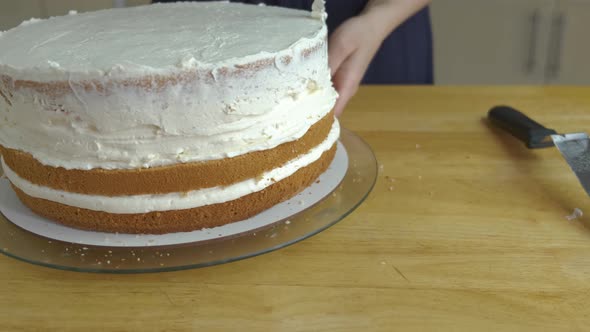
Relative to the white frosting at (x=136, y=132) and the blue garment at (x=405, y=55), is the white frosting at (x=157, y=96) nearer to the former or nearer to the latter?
the white frosting at (x=136, y=132)

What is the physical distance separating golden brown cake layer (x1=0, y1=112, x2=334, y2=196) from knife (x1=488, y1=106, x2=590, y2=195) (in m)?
0.59

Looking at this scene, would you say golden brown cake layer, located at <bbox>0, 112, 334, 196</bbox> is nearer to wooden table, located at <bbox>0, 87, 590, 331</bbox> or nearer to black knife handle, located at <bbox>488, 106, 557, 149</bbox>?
wooden table, located at <bbox>0, 87, 590, 331</bbox>

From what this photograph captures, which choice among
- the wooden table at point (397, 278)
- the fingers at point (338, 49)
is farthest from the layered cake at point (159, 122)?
the fingers at point (338, 49)

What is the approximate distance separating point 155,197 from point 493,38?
2364 millimetres

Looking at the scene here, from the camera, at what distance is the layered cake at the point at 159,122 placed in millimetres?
877

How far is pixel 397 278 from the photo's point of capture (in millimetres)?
906

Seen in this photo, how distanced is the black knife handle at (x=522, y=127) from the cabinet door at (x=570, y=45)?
153 cm

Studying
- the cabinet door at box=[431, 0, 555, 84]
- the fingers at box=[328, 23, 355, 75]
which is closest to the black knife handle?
the fingers at box=[328, 23, 355, 75]

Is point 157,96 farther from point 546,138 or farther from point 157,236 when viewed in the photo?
point 546,138

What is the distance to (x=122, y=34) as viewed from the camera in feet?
3.47

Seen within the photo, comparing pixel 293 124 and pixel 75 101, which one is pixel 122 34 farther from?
pixel 293 124

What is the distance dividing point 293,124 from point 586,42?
2336 millimetres

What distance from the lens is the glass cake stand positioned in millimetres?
867

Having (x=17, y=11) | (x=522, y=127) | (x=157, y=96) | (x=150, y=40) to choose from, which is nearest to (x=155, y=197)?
(x=157, y=96)
